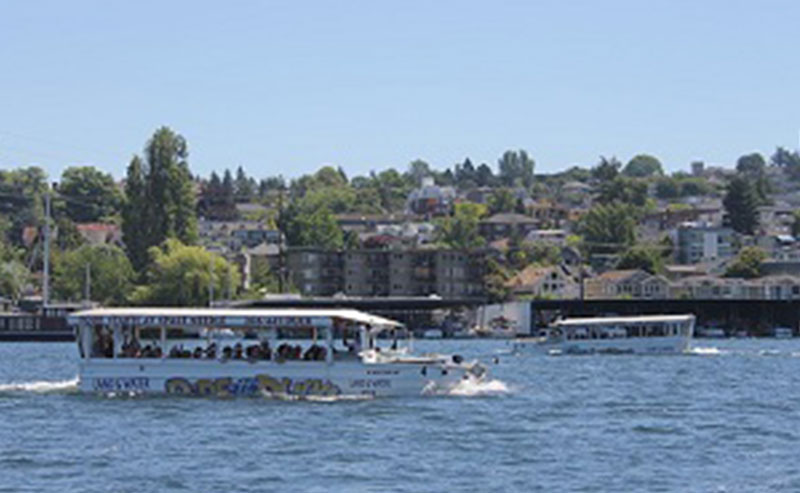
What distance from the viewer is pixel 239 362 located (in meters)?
59.3

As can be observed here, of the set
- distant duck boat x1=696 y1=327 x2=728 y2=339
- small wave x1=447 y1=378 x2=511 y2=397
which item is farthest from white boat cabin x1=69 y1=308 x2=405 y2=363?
distant duck boat x1=696 y1=327 x2=728 y2=339

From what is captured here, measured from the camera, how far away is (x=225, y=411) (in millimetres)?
54906

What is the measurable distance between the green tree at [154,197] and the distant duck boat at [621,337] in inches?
2737

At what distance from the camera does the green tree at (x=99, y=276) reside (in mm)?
183500

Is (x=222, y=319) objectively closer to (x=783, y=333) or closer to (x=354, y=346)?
(x=354, y=346)

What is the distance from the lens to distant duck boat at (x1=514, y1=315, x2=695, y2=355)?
11781cm

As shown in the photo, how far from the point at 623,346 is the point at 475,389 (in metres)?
56.1

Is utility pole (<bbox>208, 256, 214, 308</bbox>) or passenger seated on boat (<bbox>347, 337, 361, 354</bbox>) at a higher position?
utility pole (<bbox>208, 256, 214, 308</bbox>)

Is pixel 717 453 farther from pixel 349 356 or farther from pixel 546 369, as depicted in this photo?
pixel 546 369

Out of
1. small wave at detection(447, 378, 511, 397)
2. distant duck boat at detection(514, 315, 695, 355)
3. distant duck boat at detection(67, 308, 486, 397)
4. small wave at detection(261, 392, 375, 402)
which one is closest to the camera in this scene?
small wave at detection(261, 392, 375, 402)

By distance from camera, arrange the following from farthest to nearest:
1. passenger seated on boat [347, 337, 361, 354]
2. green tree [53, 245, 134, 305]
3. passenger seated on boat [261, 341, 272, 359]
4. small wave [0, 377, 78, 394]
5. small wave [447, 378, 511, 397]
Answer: green tree [53, 245, 134, 305] < small wave [0, 377, 78, 394] < small wave [447, 378, 511, 397] < passenger seated on boat [347, 337, 361, 354] < passenger seated on boat [261, 341, 272, 359]

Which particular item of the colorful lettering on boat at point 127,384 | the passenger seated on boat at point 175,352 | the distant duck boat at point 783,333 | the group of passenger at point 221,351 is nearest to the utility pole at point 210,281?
the distant duck boat at point 783,333

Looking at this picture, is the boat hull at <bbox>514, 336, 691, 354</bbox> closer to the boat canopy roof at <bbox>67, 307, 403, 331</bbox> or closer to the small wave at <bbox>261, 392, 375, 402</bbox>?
the boat canopy roof at <bbox>67, 307, 403, 331</bbox>

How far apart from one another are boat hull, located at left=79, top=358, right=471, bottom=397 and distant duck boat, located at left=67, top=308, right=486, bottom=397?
32 millimetres
